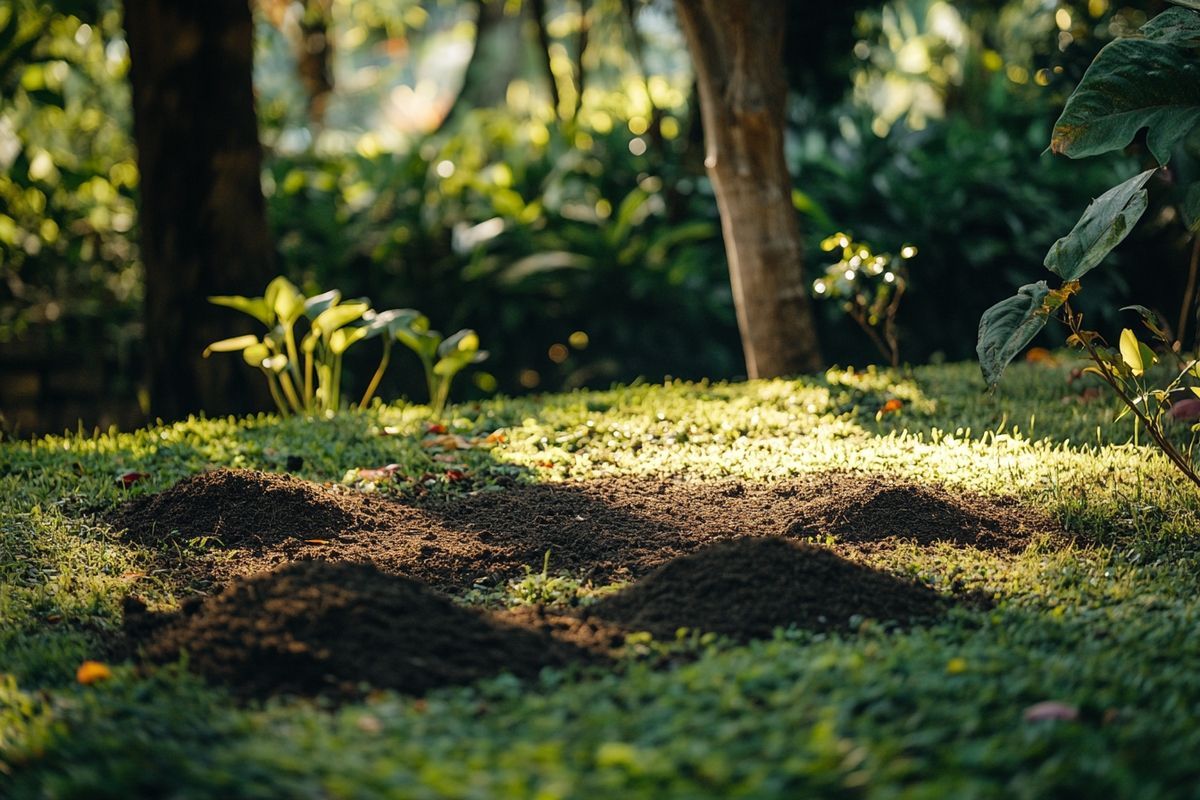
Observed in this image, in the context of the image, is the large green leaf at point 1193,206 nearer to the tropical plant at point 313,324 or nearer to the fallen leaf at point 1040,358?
the fallen leaf at point 1040,358

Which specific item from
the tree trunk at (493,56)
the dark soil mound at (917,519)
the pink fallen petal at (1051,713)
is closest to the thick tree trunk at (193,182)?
the dark soil mound at (917,519)

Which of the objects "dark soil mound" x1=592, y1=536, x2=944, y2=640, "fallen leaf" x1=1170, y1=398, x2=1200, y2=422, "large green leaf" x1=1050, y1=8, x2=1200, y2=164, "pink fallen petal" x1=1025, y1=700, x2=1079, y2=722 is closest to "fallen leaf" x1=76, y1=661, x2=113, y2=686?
"dark soil mound" x1=592, y1=536, x2=944, y2=640

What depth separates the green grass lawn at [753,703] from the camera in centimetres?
203

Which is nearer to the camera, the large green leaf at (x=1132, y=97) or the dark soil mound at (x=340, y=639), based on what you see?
the dark soil mound at (x=340, y=639)

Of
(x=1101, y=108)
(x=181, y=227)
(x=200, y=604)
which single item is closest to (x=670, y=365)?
(x=181, y=227)

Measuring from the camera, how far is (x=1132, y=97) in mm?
3459

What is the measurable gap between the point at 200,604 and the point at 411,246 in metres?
5.64

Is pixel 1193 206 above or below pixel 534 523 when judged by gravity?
above

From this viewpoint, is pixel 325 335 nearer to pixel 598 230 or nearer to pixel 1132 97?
pixel 598 230

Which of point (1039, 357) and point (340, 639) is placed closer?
point (340, 639)

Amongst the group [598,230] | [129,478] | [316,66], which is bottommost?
[129,478]

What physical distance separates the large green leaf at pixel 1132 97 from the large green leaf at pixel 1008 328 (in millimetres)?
430

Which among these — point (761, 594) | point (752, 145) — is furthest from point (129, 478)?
point (752, 145)

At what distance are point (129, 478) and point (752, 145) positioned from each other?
3.35m
